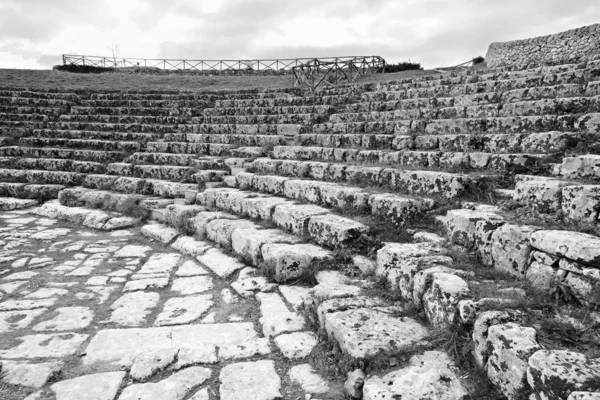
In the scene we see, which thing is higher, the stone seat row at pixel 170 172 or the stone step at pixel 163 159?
the stone step at pixel 163 159

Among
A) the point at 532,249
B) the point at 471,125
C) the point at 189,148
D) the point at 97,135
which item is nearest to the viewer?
the point at 532,249

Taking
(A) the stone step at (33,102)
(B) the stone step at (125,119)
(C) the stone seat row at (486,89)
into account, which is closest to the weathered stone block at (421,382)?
(C) the stone seat row at (486,89)

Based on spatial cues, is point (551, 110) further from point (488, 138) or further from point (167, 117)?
point (167, 117)

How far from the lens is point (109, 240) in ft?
19.3

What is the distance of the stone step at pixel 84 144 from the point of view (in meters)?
10.0

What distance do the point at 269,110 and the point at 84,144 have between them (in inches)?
192

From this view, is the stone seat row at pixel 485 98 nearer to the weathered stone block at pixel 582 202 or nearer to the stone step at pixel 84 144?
the weathered stone block at pixel 582 202

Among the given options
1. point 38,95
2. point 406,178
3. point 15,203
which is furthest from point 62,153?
point 406,178

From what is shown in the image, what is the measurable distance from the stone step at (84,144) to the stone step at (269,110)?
8.54 feet

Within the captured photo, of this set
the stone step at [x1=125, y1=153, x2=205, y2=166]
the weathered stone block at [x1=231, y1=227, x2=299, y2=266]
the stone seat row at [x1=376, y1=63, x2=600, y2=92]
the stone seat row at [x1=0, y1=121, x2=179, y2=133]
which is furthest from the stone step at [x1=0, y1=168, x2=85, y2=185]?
the stone seat row at [x1=376, y1=63, x2=600, y2=92]

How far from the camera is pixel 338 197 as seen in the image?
5.00m

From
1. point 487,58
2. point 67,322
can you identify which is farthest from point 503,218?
point 487,58

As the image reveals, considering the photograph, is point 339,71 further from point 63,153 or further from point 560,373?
point 560,373

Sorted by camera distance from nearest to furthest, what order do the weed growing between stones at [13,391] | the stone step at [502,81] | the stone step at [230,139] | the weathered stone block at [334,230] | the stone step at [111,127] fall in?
1. the weed growing between stones at [13,391]
2. the weathered stone block at [334,230]
3. the stone step at [502,81]
4. the stone step at [230,139]
5. the stone step at [111,127]
